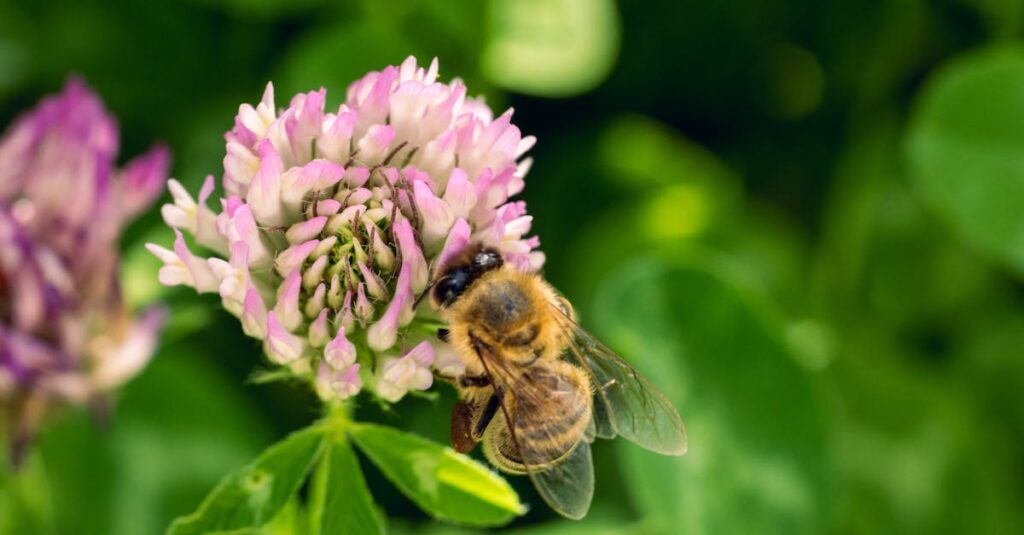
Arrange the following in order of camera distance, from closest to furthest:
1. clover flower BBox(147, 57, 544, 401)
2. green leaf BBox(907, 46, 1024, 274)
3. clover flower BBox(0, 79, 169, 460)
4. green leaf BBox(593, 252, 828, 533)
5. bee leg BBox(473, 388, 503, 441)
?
clover flower BBox(147, 57, 544, 401) → bee leg BBox(473, 388, 503, 441) → clover flower BBox(0, 79, 169, 460) → green leaf BBox(593, 252, 828, 533) → green leaf BBox(907, 46, 1024, 274)

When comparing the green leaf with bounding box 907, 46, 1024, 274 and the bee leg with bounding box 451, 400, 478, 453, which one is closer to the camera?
the bee leg with bounding box 451, 400, 478, 453

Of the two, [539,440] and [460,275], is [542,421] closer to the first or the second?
[539,440]

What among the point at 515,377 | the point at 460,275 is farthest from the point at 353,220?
the point at 515,377

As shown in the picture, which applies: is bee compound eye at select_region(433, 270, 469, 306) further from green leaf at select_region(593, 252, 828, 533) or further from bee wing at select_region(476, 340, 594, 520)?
green leaf at select_region(593, 252, 828, 533)

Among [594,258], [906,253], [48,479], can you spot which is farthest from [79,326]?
[906,253]

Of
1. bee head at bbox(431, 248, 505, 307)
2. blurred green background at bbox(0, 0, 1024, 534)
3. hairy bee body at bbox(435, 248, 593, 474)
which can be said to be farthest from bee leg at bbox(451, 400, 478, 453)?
blurred green background at bbox(0, 0, 1024, 534)

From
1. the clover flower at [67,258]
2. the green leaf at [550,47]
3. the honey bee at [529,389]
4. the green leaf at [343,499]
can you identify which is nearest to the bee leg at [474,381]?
the honey bee at [529,389]

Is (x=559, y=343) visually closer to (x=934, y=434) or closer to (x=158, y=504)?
(x=158, y=504)
